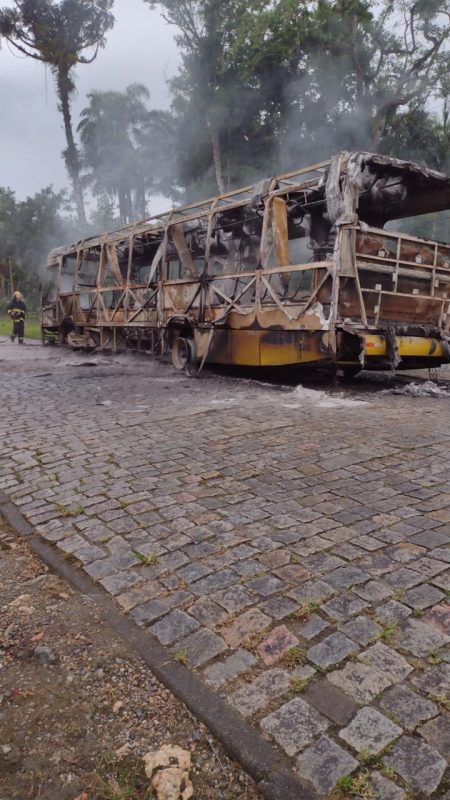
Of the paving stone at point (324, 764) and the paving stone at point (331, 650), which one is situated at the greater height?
the paving stone at point (331, 650)

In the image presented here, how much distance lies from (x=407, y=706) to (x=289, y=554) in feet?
3.21

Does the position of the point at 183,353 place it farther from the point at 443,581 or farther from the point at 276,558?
the point at 443,581


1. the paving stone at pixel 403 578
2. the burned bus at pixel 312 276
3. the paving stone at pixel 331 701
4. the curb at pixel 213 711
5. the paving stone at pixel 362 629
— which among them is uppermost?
the burned bus at pixel 312 276

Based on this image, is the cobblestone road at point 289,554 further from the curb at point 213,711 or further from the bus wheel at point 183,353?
the bus wheel at point 183,353

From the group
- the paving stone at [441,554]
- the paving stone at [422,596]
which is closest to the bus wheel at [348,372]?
the paving stone at [441,554]

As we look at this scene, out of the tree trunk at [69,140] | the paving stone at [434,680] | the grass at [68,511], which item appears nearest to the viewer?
the paving stone at [434,680]

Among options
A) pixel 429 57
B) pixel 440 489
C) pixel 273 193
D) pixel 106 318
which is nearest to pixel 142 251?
pixel 106 318

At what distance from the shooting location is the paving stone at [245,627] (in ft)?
6.41

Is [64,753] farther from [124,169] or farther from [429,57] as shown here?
[124,169]

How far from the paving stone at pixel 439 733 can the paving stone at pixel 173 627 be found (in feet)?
2.91

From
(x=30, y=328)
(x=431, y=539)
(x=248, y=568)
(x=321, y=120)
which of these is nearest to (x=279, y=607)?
(x=248, y=568)

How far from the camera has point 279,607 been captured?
2.12 metres

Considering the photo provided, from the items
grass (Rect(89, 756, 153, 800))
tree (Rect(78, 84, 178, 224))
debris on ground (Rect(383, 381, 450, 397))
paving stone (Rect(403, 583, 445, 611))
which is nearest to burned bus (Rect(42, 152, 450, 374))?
debris on ground (Rect(383, 381, 450, 397))

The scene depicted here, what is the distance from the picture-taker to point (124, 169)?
36.5 metres
